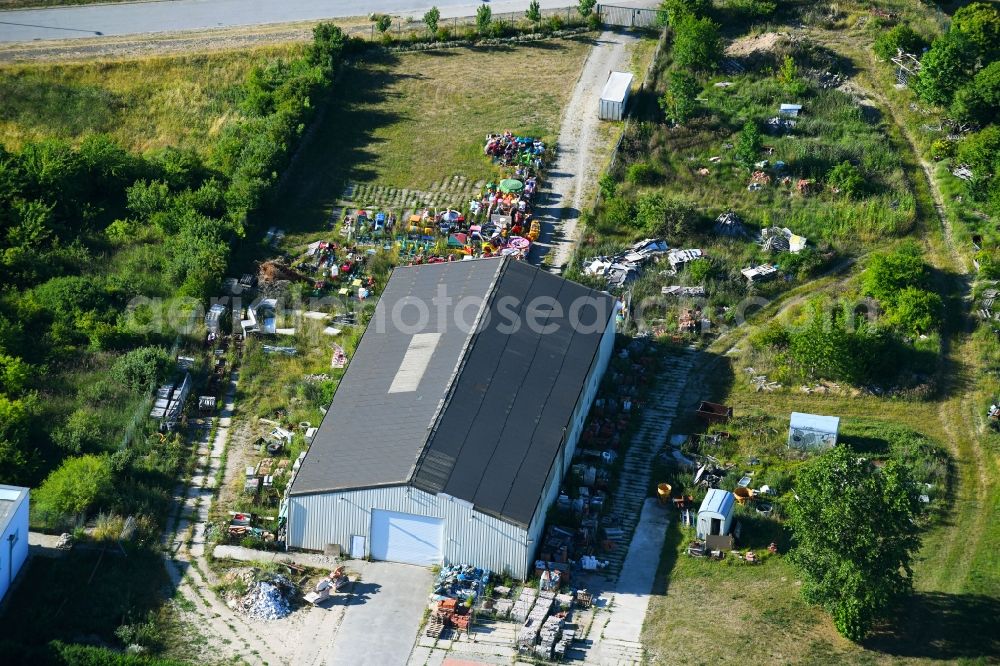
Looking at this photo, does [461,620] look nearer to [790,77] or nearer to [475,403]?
[475,403]

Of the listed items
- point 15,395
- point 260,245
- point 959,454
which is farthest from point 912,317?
point 15,395

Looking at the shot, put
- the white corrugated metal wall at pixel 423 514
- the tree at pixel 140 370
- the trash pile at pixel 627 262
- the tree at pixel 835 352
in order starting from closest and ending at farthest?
the white corrugated metal wall at pixel 423 514, the tree at pixel 835 352, the tree at pixel 140 370, the trash pile at pixel 627 262

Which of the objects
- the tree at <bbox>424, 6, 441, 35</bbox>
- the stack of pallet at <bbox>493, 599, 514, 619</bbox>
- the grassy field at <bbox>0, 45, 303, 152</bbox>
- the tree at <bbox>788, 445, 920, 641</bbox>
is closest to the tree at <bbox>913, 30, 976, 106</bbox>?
the tree at <bbox>424, 6, 441, 35</bbox>

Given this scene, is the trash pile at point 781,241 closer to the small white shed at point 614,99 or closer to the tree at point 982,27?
the small white shed at point 614,99

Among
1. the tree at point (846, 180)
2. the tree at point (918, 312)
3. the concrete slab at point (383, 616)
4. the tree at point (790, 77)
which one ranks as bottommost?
the concrete slab at point (383, 616)

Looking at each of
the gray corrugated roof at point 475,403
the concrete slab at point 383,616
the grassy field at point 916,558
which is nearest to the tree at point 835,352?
the grassy field at point 916,558

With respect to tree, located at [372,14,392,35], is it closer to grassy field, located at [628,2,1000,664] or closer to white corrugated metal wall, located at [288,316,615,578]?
grassy field, located at [628,2,1000,664]

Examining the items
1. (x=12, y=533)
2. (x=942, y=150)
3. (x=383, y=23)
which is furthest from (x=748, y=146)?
(x=12, y=533)

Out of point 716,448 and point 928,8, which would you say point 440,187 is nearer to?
point 716,448
